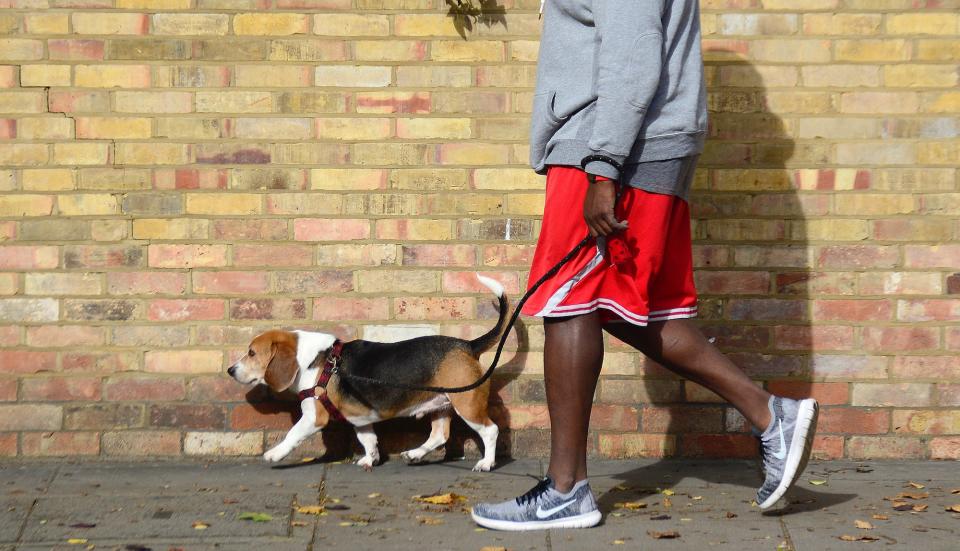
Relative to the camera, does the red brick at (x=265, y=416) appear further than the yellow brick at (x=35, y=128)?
Yes

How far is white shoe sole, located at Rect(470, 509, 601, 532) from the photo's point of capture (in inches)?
159

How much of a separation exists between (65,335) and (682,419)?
2818 mm

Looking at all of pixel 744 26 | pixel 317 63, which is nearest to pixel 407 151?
pixel 317 63

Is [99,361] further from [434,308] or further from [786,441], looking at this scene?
[786,441]

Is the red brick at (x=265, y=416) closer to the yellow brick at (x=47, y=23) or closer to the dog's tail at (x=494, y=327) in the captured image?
the dog's tail at (x=494, y=327)

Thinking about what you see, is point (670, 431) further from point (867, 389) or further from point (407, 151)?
point (407, 151)

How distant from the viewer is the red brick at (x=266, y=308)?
5.18 metres

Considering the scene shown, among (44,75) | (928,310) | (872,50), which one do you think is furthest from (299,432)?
(872,50)

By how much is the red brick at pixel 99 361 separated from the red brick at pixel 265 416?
513 millimetres

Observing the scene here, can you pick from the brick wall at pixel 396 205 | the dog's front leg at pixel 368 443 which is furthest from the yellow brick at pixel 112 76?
the dog's front leg at pixel 368 443

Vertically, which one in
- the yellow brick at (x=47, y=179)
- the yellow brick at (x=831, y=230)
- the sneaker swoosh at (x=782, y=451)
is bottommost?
the sneaker swoosh at (x=782, y=451)

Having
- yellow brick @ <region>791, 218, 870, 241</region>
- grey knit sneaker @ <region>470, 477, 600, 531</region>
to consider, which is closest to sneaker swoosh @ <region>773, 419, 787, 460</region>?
grey knit sneaker @ <region>470, 477, 600, 531</region>

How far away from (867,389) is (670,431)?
906mm

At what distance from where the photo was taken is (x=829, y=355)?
16.9ft
